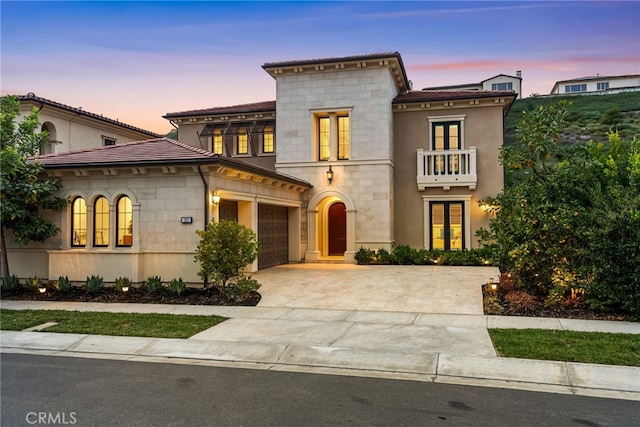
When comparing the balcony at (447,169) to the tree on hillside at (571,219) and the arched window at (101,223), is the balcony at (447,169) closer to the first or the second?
the tree on hillside at (571,219)

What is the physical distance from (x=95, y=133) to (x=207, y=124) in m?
5.97

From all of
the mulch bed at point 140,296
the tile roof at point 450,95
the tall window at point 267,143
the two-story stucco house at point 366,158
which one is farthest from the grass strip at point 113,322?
the tile roof at point 450,95

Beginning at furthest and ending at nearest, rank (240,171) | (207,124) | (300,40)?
1. (207,124)
2. (300,40)
3. (240,171)

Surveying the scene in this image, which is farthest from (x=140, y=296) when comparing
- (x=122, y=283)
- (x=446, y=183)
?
(x=446, y=183)

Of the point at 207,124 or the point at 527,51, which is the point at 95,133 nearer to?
the point at 207,124

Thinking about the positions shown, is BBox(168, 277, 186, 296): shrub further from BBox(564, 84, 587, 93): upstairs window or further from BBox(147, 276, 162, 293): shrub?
BBox(564, 84, 587, 93): upstairs window

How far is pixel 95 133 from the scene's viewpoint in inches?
942

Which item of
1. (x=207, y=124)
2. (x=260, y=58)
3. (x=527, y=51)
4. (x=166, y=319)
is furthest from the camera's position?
(x=207, y=124)

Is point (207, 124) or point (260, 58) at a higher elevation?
point (260, 58)

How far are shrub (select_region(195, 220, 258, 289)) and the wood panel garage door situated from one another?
4348 millimetres

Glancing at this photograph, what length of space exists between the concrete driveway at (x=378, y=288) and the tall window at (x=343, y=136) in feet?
17.5

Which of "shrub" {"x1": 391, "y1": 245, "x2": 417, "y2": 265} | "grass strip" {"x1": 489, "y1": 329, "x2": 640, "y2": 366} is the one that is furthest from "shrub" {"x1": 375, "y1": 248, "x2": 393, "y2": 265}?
"grass strip" {"x1": 489, "y1": 329, "x2": 640, "y2": 366}

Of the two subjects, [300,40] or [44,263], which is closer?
[44,263]

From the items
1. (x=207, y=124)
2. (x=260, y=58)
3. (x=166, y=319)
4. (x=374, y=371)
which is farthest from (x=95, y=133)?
(x=374, y=371)
